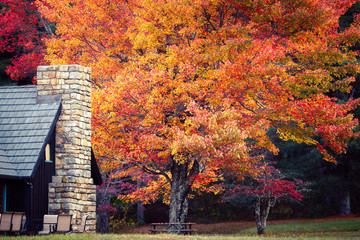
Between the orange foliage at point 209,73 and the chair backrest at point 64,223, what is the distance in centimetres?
383

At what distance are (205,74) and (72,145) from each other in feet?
16.3

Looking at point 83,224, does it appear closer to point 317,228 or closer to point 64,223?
point 64,223

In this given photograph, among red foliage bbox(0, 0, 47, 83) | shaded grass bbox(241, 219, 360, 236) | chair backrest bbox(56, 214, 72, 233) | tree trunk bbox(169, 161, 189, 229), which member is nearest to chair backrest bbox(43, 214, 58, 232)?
chair backrest bbox(56, 214, 72, 233)

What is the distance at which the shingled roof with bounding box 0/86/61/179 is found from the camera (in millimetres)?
14742

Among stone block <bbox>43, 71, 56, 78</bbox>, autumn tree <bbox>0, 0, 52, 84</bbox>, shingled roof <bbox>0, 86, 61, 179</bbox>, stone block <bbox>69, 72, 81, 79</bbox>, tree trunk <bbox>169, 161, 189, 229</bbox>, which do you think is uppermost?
autumn tree <bbox>0, 0, 52, 84</bbox>

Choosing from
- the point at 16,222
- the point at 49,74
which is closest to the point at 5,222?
the point at 16,222

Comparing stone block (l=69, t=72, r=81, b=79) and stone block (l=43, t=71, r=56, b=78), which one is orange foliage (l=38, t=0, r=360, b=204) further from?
stone block (l=43, t=71, r=56, b=78)

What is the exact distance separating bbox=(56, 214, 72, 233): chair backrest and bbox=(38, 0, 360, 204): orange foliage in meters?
3.83

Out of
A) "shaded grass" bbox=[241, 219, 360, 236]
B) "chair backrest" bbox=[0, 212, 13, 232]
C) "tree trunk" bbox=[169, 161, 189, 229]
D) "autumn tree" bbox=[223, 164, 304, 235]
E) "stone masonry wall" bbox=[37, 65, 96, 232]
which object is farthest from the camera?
"shaded grass" bbox=[241, 219, 360, 236]

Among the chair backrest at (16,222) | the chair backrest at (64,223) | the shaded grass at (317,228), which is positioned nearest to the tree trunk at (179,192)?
the chair backrest at (64,223)

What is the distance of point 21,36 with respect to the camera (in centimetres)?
2641

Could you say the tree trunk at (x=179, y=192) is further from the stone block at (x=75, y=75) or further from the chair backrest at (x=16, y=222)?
the chair backrest at (x=16, y=222)

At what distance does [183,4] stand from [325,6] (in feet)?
16.1

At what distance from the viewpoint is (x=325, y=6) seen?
17.5m
